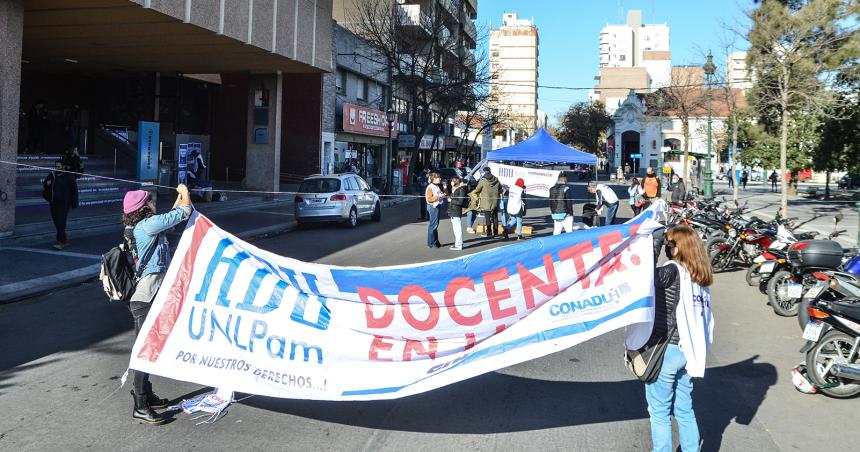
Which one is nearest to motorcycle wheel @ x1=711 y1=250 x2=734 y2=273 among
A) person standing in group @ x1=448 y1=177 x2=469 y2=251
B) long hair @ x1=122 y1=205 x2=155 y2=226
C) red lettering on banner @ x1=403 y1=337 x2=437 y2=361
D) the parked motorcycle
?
person standing in group @ x1=448 y1=177 x2=469 y2=251

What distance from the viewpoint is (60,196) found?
14.0 metres

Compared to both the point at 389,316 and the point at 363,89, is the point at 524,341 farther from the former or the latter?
the point at 363,89

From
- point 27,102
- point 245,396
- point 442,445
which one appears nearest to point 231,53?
point 27,102

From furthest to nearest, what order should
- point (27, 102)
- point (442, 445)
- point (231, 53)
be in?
1. point (27, 102)
2. point (231, 53)
3. point (442, 445)

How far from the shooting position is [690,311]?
450 cm

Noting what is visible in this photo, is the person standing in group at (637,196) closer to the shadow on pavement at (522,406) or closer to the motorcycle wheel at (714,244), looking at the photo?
the motorcycle wheel at (714,244)

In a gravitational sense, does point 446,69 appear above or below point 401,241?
above

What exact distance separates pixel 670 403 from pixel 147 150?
21060 millimetres

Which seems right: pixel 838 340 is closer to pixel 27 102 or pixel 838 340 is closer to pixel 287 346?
pixel 287 346

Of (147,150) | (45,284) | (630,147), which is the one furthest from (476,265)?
(630,147)

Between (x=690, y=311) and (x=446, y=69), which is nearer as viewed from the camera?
(x=690, y=311)

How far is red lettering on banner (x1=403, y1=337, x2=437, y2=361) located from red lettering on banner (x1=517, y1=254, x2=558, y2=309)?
0.75 m

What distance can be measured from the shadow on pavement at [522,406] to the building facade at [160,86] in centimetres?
1264

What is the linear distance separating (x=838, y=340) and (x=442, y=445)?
3.88 m
